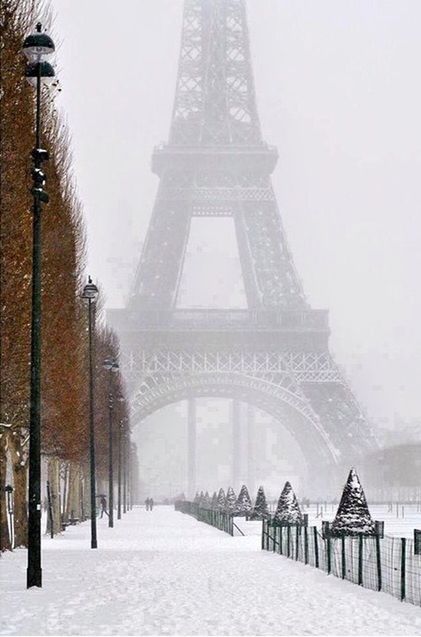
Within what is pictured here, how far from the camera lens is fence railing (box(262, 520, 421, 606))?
75.7ft

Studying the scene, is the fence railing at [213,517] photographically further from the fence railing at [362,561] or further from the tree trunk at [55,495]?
the fence railing at [362,561]

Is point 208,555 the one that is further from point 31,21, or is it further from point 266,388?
point 266,388

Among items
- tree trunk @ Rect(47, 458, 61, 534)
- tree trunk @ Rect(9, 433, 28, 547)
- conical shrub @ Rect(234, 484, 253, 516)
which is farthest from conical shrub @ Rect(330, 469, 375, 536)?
conical shrub @ Rect(234, 484, 253, 516)

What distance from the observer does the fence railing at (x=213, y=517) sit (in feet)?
181

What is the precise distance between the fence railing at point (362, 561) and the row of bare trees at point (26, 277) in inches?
325

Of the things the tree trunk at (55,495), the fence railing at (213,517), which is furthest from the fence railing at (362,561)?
the tree trunk at (55,495)

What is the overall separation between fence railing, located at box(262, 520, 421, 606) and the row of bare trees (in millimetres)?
8264

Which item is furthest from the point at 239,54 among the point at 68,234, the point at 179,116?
the point at 68,234

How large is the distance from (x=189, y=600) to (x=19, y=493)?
950 inches

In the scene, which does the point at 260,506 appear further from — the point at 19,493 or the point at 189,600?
the point at 189,600

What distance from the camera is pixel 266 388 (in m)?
114

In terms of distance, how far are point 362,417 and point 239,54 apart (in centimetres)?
3520

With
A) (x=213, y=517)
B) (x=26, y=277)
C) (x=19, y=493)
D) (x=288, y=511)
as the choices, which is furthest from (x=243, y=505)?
(x=26, y=277)

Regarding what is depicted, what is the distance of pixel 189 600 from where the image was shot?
21672 mm
